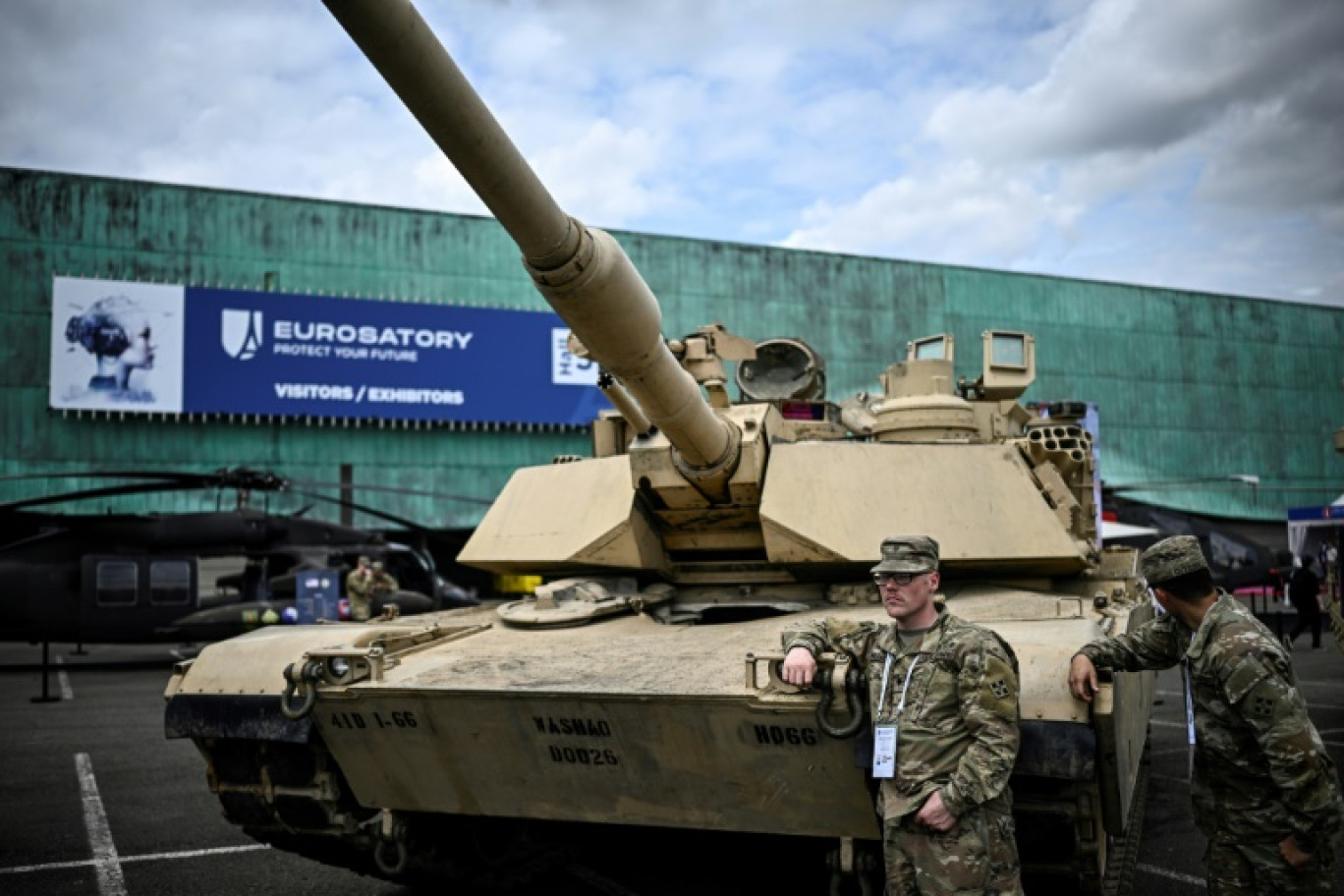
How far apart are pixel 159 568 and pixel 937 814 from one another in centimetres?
1574

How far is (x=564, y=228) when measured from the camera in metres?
4.30

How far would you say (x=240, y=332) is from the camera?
2072 cm

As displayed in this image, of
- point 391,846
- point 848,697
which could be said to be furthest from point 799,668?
point 391,846

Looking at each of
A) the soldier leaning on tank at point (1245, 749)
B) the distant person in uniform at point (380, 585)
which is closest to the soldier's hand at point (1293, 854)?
the soldier leaning on tank at point (1245, 749)

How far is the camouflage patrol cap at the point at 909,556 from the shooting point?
4070mm

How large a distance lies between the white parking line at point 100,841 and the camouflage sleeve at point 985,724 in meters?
4.59

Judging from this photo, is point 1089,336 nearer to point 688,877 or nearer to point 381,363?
point 381,363

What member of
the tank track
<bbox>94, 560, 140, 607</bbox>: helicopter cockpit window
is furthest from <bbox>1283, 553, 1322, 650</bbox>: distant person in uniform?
<bbox>94, 560, 140, 607</bbox>: helicopter cockpit window

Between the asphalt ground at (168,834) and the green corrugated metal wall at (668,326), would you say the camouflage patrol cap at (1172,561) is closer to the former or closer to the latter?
the asphalt ground at (168,834)

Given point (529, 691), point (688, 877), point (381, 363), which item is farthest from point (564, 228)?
point (381, 363)

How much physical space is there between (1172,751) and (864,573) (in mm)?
5400

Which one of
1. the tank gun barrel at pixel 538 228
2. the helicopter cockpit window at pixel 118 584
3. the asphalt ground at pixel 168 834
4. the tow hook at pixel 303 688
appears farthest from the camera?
the helicopter cockpit window at pixel 118 584

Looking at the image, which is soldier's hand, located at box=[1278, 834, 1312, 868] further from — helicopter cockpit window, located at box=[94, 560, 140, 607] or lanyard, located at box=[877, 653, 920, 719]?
helicopter cockpit window, located at box=[94, 560, 140, 607]

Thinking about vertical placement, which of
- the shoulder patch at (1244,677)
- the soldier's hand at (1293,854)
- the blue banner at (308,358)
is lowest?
the soldier's hand at (1293,854)
